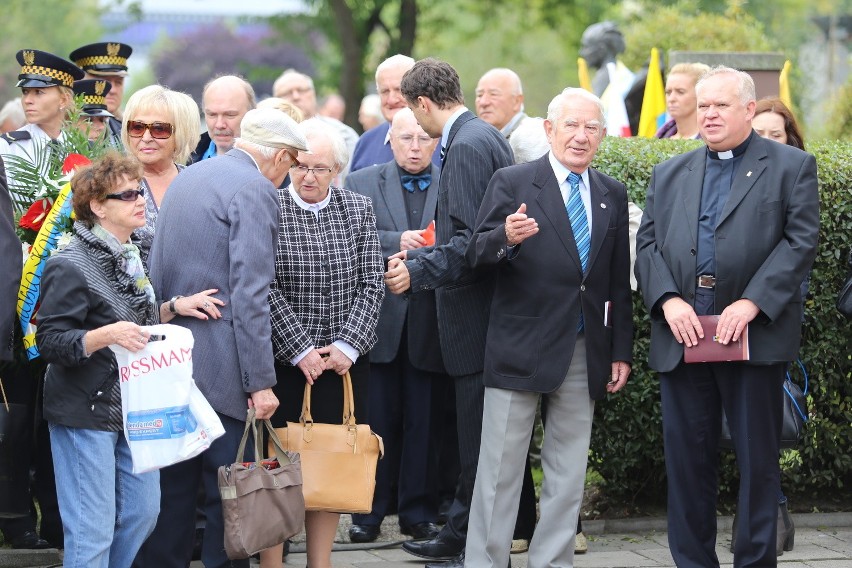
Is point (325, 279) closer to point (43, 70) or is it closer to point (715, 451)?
point (715, 451)

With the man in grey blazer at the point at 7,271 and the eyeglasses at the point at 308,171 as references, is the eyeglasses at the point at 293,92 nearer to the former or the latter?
the eyeglasses at the point at 308,171

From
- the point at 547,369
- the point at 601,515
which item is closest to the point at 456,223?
the point at 547,369

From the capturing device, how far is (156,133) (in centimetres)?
610

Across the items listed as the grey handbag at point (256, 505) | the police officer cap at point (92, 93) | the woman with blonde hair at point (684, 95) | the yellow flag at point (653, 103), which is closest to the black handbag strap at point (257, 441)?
the grey handbag at point (256, 505)

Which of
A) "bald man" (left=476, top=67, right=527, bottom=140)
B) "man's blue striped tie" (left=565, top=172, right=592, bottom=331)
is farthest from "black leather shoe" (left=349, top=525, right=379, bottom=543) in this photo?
"bald man" (left=476, top=67, right=527, bottom=140)

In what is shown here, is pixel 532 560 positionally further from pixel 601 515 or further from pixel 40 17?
pixel 40 17

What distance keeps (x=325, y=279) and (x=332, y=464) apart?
2.73 feet

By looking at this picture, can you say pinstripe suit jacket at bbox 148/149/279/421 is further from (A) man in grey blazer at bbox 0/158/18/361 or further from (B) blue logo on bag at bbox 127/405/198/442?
(A) man in grey blazer at bbox 0/158/18/361

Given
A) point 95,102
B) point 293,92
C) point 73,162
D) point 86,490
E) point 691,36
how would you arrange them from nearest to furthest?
1. point 86,490
2. point 73,162
3. point 95,102
4. point 293,92
5. point 691,36

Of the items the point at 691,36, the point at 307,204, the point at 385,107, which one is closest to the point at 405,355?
the point at 307,204

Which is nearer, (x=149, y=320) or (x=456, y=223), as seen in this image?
(x=149, y=320)

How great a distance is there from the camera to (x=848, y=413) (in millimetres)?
7062

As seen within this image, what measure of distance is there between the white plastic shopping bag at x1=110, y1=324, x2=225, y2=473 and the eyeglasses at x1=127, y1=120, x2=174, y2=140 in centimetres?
147

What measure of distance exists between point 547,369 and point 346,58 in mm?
20311
